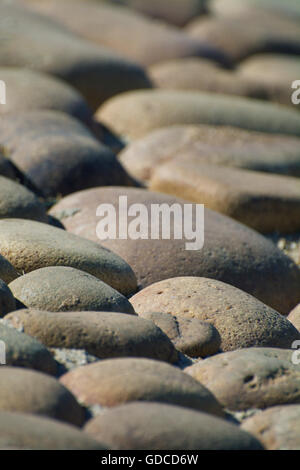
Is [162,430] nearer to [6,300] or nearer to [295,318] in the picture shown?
[6,300]

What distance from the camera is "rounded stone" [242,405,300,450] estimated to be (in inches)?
72.4

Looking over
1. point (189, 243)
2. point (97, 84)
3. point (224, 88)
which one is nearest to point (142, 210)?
point (189, 243)

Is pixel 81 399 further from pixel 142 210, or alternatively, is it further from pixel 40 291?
pixel 142 210

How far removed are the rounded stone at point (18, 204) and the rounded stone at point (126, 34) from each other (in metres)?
3.59

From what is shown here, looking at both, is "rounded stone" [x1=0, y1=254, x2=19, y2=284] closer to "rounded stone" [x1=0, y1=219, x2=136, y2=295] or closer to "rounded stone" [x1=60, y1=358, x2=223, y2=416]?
"rounded stone" [x1=0, y1=219, x2=136, y2=295]

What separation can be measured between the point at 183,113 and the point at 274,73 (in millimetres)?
2079

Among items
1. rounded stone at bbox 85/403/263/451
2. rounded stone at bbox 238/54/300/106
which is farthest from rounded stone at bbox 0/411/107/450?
rounded stone at bbox 238/54/300/106

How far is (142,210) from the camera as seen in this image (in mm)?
3453

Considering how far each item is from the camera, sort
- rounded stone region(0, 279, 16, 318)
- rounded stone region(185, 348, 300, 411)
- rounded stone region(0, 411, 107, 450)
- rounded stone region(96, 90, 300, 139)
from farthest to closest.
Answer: rounded stone region(96, 90, 300, 139) → rounded stone region(0, 279, 16, 318) → rounded stone region(185, 348, 300, 411) → rounded stone region(0, 411, 107, 450)

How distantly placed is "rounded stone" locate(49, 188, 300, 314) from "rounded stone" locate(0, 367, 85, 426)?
1247 millimetres

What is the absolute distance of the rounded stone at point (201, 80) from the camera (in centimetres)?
618

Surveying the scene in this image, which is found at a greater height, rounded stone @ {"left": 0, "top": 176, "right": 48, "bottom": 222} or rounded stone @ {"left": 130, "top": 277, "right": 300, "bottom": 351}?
rounded stone @ {"left": 0, "top": 176, "right": 48, "bottom": 222}

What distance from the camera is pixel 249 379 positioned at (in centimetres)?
209
